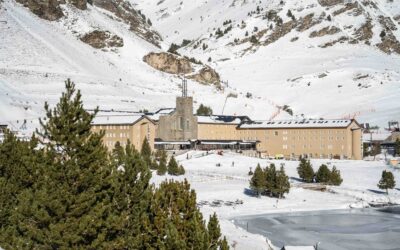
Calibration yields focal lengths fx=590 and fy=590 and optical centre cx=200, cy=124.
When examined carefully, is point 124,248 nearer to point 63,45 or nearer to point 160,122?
point 160,122

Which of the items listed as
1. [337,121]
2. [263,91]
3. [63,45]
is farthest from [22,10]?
[337,121]

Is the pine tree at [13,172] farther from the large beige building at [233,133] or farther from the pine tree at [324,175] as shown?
the large beige building at [233,133]

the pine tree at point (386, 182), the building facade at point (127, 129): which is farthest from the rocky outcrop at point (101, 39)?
the pine tree at point (386, 182)

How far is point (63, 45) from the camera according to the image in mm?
173250

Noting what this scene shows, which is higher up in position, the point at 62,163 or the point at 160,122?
the point at 160,122

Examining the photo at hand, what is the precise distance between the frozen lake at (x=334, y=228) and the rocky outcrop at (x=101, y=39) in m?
139

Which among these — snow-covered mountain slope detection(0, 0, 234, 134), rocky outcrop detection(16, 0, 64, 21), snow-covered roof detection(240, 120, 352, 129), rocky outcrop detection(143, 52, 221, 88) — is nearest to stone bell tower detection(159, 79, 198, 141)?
snow-covered roof detection(240, 120, 352, 129)

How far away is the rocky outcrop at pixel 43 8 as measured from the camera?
188m

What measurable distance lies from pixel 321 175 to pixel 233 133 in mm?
49600

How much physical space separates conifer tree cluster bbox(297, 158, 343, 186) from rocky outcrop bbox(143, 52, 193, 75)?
11478cm

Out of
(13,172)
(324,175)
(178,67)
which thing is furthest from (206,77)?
(13,172)

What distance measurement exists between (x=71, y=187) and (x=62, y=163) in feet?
3.30

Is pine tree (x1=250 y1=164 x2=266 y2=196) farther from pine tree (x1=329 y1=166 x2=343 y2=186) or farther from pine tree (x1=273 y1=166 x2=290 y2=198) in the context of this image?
pine tree (x1=329 y1=166 x2=343 y2=186)

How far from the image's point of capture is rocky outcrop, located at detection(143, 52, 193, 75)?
186125 mm
